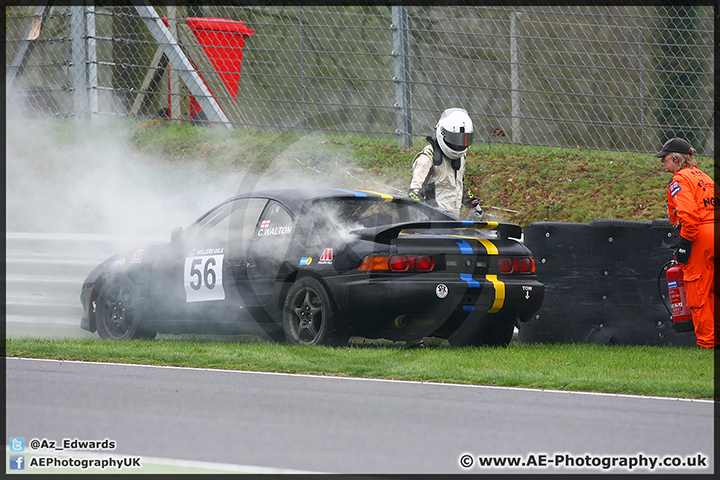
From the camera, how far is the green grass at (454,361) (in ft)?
21.1

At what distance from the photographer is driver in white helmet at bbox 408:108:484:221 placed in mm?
9656

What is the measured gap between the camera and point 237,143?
14.6 m

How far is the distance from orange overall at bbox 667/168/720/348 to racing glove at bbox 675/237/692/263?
4 centimetres

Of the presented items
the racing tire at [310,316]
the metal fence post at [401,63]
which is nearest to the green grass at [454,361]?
the racing tire at [310,316]

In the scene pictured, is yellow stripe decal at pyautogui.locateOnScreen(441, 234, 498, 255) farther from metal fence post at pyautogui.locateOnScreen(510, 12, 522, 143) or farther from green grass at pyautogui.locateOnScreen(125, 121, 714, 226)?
metal fence post at pyautogui.locateOnScreen(510, 12, 522, 143)

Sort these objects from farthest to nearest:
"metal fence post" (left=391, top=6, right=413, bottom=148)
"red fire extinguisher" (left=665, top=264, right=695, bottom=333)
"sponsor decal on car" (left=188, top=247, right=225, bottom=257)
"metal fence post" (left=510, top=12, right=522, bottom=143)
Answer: "metal fence post" (left=391, top=6, right=413, bottom=148) < "metal fence post" (left=510, top=12, right=522, bottom=143) < "sponsor decal on car" (left=188, top=247, right=225, bottom=257) < "red fire extinguisher" (left=665, top=264, right=695, bottom=333)

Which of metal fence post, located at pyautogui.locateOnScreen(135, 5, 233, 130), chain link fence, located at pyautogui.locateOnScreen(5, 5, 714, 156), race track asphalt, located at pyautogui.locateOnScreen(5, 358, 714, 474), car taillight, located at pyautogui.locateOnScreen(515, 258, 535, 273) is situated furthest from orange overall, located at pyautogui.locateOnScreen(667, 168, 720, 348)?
metal fence post, located at pyautogui.locateOnScreen(135, 5, 233, 130)

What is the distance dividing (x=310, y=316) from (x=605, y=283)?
2.79m

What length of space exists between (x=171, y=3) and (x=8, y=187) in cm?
379

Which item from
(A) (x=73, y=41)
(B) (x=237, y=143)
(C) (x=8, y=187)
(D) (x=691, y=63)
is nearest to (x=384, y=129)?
(B) (x=237, y=143)

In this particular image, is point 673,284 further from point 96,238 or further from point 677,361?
point 96,238

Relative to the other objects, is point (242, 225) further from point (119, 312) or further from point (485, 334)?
point (485, 334)

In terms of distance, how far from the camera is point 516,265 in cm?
805

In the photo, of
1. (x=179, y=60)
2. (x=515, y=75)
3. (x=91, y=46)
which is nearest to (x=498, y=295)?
(x=515, y=75)
